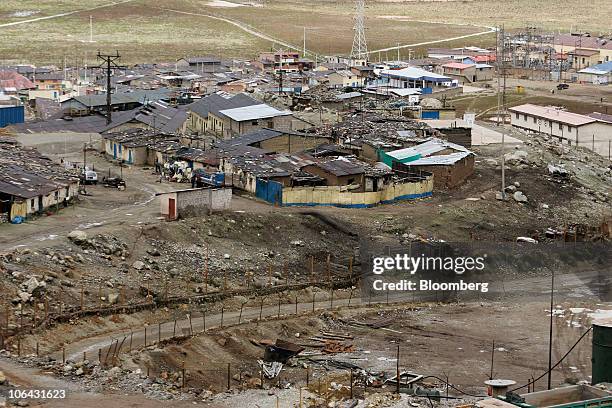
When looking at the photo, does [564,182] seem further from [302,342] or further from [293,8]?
[293,8]

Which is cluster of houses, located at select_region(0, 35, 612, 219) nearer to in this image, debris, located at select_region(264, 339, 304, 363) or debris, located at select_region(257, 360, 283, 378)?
debris, located at select_region(264, 339, 304, 363)

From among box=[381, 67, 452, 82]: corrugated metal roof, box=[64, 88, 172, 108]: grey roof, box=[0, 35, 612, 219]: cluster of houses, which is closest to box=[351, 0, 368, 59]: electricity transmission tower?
box=[0, 35, 612, 219]: cluster of houses

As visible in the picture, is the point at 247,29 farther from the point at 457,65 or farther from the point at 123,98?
the point at 123,98

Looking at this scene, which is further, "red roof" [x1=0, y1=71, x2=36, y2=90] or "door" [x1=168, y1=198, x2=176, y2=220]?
"red roof" [x1=0, y1=71, x2=36, y2=90]

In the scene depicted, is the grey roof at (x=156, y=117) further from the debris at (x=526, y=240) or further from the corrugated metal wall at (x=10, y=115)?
the debris at (x=526, y=240)

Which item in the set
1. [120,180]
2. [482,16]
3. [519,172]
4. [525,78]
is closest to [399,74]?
[525,78]
